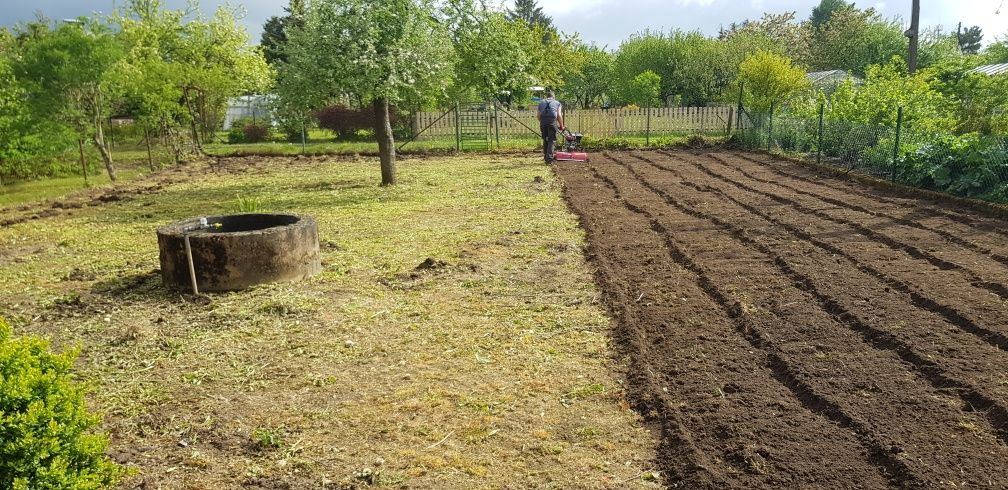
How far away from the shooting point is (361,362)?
5.12 meters

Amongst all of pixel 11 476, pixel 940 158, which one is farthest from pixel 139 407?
pixel 940 158

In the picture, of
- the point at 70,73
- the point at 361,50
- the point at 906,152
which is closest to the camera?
the point at 361,50

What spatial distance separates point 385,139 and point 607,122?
13.9m

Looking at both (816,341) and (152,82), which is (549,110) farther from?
(816,341)

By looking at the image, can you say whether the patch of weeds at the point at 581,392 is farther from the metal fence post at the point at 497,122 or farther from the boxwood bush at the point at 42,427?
the metal fence post at the point at 497,122

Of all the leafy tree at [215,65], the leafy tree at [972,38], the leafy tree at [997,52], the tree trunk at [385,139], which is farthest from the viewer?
the leafy tree at [972,38]

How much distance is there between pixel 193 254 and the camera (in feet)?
22.6

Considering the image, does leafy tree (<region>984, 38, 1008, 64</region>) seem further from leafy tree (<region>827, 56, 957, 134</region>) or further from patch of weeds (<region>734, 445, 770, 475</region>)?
patch of weeds (<region>734, 445, 770, 475</region>)

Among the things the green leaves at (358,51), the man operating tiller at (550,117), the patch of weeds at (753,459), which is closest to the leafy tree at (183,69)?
the green leaves at (358,51)

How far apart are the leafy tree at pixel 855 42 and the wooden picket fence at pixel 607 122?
2081cm

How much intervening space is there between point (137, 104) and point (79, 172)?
256cm

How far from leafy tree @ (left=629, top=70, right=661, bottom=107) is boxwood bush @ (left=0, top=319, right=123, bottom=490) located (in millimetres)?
37019

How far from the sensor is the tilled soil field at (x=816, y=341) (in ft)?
11.7

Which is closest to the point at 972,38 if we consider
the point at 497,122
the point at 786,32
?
the point at 786,32
